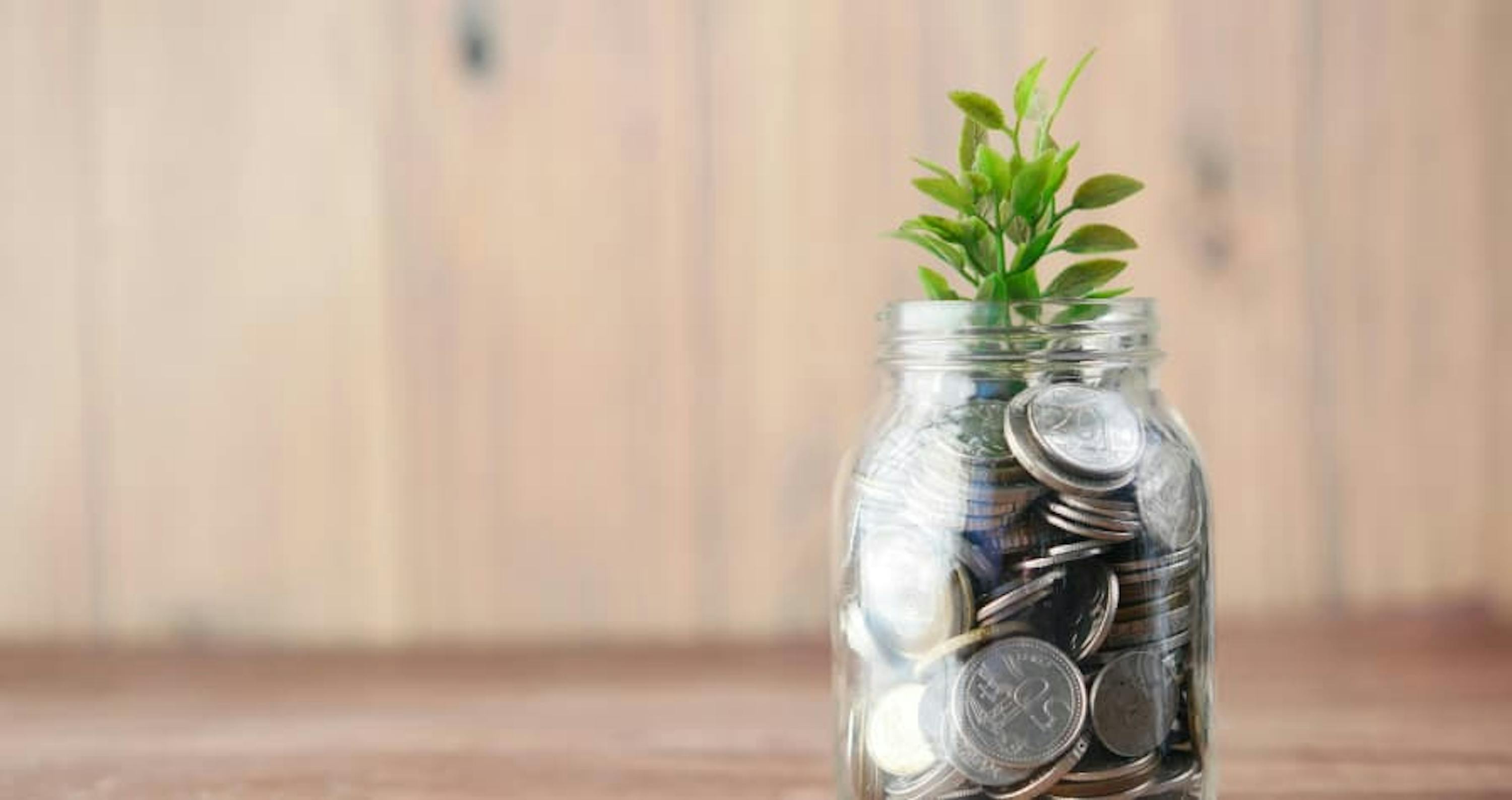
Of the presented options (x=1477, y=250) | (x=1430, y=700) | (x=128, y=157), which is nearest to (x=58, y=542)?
(x=128, y=157)

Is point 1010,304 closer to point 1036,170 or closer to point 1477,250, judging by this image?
point 1036,170

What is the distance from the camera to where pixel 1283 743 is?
0.84 metres

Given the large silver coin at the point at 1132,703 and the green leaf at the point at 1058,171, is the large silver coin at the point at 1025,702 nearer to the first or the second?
the large silver coin at the point at 1132,703

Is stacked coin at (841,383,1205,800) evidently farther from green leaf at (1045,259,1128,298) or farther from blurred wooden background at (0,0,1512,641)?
blurred wooden background at (0,0,1512,641)

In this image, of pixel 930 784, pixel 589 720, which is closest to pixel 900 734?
pixel 930 784

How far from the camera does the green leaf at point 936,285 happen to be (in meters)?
0.61

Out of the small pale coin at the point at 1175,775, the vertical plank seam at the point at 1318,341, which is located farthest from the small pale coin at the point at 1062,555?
the vertical plank seam at the point at 1318,341

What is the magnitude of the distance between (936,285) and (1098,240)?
76mm

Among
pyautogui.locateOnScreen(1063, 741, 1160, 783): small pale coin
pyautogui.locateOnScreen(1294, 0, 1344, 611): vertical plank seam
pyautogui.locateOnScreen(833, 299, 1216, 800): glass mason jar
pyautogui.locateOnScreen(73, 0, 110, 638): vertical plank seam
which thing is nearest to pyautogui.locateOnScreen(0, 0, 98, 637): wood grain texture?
pyautogui.locateOnScreen(73, 0, 110, 638): vertical plank seam

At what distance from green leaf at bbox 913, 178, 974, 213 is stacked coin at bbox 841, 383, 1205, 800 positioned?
0.30 feet

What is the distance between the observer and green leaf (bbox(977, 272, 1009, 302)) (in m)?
0.58

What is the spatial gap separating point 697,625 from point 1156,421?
2.23ft

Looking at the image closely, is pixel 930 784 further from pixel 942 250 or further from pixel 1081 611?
pixel 942 250

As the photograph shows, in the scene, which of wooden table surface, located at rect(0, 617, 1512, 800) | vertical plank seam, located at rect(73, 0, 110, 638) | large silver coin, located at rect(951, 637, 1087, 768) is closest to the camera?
large silver coin, located at rect(951, 637, 1087, 768)
